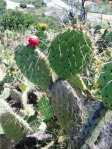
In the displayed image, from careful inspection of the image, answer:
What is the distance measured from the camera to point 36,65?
2.21 m

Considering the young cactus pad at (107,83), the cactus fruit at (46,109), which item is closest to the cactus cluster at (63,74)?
the young cactus pad at (107,83)

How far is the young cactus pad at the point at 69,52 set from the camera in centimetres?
207

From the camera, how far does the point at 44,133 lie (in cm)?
257

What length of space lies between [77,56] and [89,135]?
1.43 ft

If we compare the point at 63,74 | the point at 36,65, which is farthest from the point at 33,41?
the point at 63,74

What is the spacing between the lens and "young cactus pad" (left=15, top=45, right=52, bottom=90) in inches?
86.3

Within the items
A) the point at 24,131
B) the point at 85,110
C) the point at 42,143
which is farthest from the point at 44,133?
the point at 85,110

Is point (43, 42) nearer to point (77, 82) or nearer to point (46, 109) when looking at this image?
point (77, 82)

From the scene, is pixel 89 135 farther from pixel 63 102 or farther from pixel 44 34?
pixel 44 34

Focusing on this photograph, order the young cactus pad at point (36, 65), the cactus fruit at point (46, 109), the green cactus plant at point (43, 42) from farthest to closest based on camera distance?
1. the cactus fruit at point (46, 109)
2. the green cactus plant at point (43, 42)
3. the young cactus pad at point (36, 65)

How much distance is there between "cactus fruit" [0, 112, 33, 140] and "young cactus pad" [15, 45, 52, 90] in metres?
0.24

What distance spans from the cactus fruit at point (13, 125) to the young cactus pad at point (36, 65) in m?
0.24

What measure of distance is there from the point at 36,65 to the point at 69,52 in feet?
0.69

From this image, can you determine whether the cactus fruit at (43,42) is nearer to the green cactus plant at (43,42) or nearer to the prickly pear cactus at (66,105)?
the green cactus plant at (43,42)
